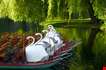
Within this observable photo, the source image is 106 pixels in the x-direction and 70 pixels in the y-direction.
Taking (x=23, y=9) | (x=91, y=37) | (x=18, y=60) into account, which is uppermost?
(x=23, y=9)

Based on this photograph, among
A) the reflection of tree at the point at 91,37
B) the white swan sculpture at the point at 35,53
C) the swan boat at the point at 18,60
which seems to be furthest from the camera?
the reflection of tree at the point at 91,37

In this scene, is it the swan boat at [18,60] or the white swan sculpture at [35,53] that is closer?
the swan boat at [18,60]

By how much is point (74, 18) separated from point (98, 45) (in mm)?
844

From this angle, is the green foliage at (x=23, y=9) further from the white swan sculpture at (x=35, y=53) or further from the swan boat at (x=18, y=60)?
the white swan sculpture at (x=35, y=53)

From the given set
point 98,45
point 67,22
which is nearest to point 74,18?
point 67,22

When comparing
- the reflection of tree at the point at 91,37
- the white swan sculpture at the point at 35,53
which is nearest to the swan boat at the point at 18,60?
the white swan sculpture at the point at 35,53

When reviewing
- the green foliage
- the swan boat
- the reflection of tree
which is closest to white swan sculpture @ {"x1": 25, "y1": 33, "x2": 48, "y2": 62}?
the swan boat

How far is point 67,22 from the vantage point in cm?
862

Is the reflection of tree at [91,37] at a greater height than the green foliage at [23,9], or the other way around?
the green foliage at [23,9]

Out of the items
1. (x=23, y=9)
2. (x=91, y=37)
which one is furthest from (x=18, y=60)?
(x=91, y=37)

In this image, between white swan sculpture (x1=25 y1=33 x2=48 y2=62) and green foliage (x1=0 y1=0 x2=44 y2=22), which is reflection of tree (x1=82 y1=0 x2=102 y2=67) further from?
white swan sculpture (x1=25 y1=33 x2=48 y2=62)

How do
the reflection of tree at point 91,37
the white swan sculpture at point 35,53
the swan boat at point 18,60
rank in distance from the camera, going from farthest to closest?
the reflection of tree at point 91,37 < the white swan sculpture at point 35,53 < the swan boat at point 18,60

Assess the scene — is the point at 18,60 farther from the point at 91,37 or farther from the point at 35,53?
the point at 91,37

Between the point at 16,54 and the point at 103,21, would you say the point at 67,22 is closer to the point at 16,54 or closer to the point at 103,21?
the point at 103,21
